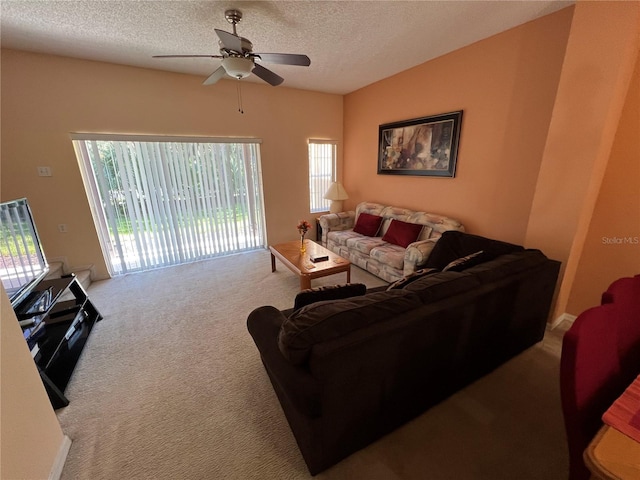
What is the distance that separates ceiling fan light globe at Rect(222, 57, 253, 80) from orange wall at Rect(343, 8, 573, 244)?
231 centimetres

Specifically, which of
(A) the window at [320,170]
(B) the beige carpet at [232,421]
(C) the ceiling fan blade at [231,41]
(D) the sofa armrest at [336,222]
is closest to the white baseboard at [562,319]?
(B) the beige carpet at [232,421]

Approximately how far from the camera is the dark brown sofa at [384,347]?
110 cm

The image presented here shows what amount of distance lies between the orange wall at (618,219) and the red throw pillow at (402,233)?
1527 millimetres

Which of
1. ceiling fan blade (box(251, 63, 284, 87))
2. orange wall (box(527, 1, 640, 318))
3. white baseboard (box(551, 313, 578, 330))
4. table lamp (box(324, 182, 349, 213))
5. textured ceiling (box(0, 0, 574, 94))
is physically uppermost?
textured ceiling (box(0, 0, 574, 94))

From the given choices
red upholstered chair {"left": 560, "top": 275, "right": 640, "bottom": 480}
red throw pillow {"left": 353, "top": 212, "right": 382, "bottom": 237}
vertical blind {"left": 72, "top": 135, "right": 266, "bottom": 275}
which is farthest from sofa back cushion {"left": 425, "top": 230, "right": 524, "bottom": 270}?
vertical blind {"left": 72, "top": 135, "right": 266, "bottom": 275}

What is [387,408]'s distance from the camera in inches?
53.5

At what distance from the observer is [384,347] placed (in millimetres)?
1188

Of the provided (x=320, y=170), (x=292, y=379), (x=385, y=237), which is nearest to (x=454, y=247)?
(x=385, y=237)

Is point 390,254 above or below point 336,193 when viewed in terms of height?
below

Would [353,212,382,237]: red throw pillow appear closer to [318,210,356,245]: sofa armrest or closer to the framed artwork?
[318,210,356,245]: sofa armrest

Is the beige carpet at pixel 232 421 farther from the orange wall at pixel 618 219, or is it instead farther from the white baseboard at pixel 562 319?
the orange wall at pixel 618 219

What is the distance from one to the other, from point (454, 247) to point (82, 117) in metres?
4.53

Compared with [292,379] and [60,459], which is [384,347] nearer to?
[292,379]

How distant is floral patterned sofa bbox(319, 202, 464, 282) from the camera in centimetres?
294
